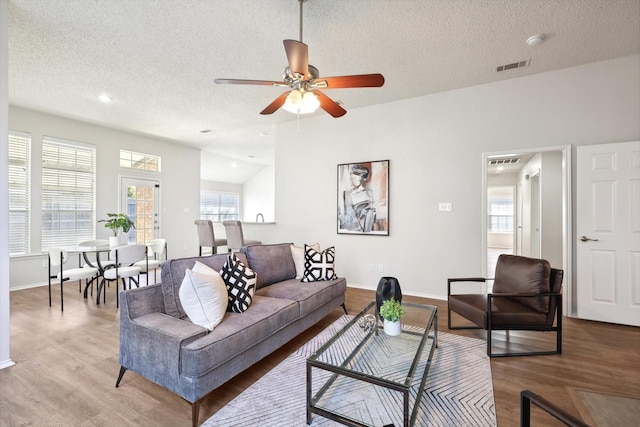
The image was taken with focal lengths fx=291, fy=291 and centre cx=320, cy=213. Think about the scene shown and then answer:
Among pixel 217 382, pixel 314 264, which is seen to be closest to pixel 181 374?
pixel 217 382

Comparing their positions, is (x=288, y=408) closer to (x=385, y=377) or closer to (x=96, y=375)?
(x=385, y=377)

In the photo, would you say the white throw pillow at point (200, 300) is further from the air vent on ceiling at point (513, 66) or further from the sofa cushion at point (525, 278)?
the air vent on ceiling at point (513, 66)

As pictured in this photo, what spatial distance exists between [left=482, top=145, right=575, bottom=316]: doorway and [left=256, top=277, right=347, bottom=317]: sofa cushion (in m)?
2.11

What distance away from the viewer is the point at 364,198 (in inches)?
183

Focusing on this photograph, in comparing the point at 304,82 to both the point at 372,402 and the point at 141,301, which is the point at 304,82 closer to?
the point at 141,301

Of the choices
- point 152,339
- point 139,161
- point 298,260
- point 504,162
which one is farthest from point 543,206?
point 139,161

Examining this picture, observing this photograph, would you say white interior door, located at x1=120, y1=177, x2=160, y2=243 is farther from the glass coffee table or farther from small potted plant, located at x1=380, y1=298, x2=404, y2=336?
small potted plant, located at x1=380, y1=298, x2=404, y2=336

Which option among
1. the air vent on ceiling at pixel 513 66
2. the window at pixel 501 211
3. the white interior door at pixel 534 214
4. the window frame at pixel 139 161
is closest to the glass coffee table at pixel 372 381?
the air vent on ceiling at pixel 513 66

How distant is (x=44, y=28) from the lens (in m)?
2.69

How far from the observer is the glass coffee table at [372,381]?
61.4 inches

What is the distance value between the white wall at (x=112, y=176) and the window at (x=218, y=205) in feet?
9.21

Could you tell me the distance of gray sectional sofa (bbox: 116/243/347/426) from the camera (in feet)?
5.49

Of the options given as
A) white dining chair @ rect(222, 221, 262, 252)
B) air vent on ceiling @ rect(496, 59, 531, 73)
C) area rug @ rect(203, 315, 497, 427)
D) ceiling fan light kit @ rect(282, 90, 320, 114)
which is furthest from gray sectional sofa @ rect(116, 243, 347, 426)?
air vent on ceiling @ rect(496, 59, 531, 73)

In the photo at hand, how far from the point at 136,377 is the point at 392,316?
6.28ft
